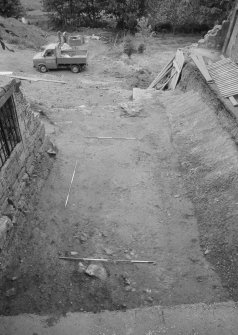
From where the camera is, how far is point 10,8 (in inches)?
1176

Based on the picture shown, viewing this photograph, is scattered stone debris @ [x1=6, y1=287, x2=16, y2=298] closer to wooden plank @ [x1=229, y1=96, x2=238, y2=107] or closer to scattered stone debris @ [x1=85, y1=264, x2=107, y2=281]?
scattered stone debris @ [x1=85, y1=264, x2=107, y2=281]

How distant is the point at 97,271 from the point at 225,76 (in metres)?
10.9

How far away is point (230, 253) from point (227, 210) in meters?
→ 1.40

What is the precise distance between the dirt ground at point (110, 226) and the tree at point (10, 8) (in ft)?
66.3

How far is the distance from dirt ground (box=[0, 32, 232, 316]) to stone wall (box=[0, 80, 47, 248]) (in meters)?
0.76

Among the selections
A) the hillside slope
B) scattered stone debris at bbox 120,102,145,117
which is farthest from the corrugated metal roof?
the hillside slope

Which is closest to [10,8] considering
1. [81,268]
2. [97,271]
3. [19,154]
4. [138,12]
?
[138,12]

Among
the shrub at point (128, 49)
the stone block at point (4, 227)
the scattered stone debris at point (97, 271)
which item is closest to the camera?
the stone block at point (4, 227)

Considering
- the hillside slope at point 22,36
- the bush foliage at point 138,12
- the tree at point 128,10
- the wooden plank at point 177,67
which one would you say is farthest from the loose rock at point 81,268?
the tree at point 128,10

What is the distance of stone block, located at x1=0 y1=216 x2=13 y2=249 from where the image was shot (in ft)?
22.2

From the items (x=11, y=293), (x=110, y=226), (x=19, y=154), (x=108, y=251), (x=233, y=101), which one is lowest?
(x=110, y=226)

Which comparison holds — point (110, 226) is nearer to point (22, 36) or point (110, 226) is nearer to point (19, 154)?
point (19, 154)

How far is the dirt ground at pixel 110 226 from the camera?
21.7ft

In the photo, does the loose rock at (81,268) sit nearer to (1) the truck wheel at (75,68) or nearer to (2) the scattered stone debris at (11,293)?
(2) the scattered stone debris at (11,293)
